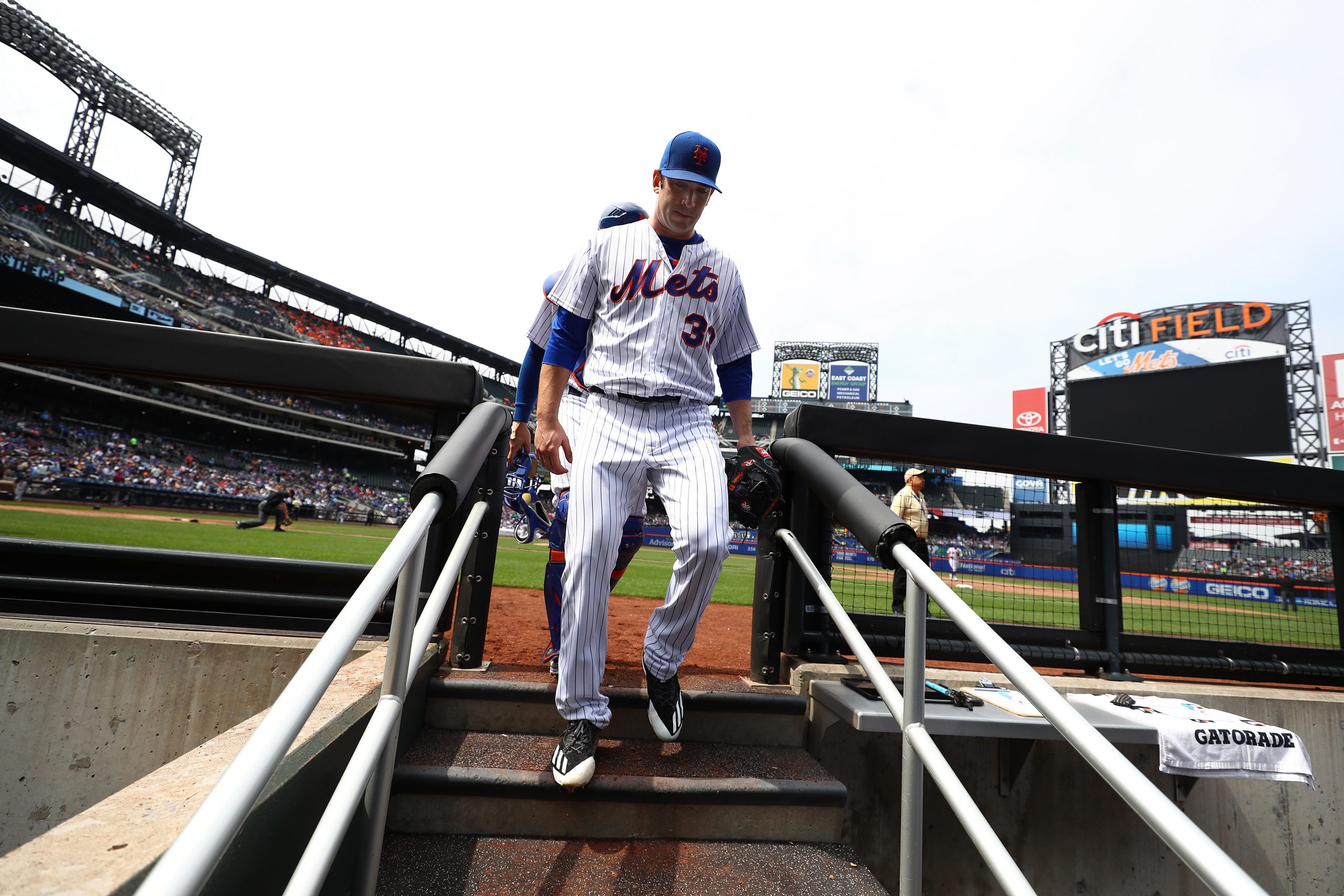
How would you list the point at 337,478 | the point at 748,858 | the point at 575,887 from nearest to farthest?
the point at 575,887
the point at 748,858
the point at 337,478

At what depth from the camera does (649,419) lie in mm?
1984

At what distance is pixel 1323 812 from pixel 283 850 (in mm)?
3671

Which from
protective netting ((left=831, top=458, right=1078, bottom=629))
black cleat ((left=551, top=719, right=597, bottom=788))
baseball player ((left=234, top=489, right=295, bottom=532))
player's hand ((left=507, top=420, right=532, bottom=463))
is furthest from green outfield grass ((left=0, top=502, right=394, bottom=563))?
black cleat ((left=551, top=719, right=597, bottom=788))

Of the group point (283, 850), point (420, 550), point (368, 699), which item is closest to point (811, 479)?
point (420, 550)

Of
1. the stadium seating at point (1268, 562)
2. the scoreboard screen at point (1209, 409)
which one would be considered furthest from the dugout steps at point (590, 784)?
the scoreboard screen at point (1209, 409)

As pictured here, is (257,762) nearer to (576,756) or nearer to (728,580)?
(576,756)

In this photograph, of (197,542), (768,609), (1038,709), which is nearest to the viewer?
(1038,709)

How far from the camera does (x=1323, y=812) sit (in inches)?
99.3

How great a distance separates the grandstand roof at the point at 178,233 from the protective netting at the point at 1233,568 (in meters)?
→ 34.9

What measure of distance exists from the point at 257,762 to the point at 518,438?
198 centimetres

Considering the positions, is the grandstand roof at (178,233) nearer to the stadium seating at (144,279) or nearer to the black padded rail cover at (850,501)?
the stadium seating at (144,279)

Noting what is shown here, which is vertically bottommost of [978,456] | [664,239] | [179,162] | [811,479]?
[811,479]

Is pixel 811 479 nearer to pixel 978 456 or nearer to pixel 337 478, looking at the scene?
pixel 978 456

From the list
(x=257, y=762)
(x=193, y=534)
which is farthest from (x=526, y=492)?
(x=193, y=534)
